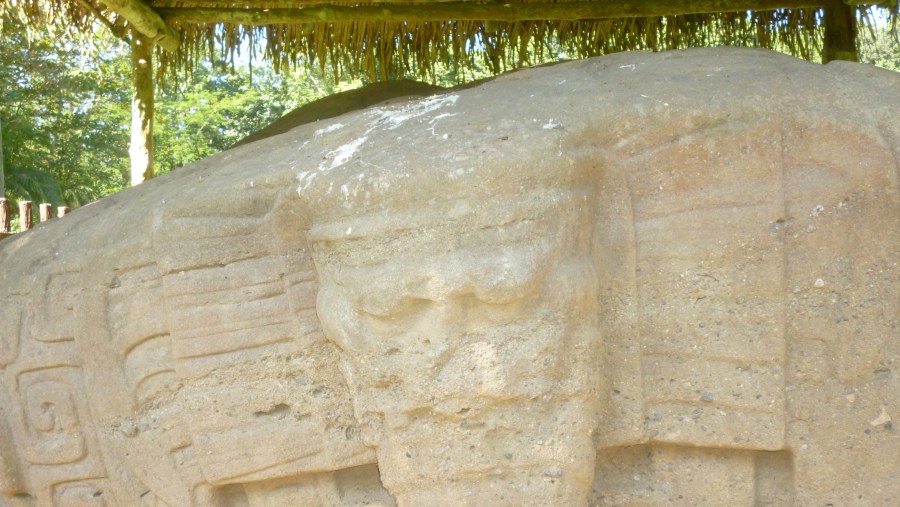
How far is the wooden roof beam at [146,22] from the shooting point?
11.4ft

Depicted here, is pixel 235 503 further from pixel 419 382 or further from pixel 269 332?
pixel 419 382

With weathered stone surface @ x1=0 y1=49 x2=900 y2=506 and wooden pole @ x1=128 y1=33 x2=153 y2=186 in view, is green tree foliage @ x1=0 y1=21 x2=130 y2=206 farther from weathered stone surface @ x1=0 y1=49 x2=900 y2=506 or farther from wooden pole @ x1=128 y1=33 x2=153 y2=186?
weathered stone surface @ x1=0 y1=49 x2=900 y2=506

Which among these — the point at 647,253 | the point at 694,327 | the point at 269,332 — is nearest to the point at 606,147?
the point at 647,253

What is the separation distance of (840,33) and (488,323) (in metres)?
2.77

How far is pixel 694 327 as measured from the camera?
2.04 meters

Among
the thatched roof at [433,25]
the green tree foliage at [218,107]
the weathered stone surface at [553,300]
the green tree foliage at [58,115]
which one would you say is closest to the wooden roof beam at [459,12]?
the thatched roof at [433,25]

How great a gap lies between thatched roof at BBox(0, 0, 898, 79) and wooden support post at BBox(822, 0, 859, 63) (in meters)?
0.03

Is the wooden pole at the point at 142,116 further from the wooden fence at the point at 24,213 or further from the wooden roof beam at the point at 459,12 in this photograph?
the wooden fence at the point at 24,213

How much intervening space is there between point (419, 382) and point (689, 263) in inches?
28.0

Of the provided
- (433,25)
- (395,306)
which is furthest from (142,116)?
(395,306)

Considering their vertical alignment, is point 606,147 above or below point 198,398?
above

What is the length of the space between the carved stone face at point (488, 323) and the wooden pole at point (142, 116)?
2577 mm

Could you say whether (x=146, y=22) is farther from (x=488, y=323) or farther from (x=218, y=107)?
(x=218, y=107)

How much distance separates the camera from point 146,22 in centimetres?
367
